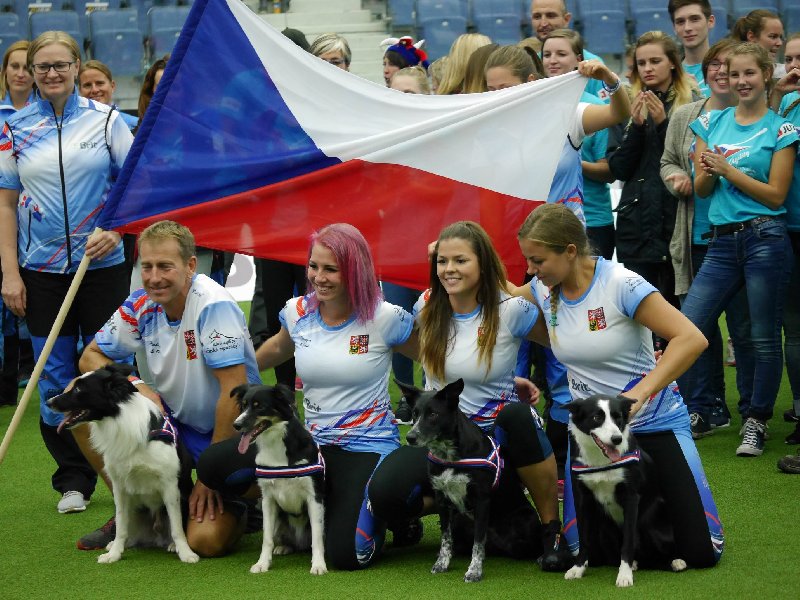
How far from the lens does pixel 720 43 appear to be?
6156 mm

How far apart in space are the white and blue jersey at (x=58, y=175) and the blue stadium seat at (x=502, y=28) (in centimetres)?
1063

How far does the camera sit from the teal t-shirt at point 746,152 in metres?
5.75

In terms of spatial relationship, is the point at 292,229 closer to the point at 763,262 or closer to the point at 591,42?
the point at 763,262

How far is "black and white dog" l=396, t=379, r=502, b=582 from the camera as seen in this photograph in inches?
162

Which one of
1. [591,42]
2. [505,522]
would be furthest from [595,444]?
[591,42]

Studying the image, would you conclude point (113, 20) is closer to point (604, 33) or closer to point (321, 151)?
point (604, 33)

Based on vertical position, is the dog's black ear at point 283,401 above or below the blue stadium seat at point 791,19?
below

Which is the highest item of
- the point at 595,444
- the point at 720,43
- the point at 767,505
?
the point at 720,43

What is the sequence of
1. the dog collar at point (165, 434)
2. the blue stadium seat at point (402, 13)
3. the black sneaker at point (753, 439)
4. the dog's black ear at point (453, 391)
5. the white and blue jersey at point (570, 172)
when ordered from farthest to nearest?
1. the blue stadium seat at point (402, 13)
2. the black sneaker at point (753, 439)
3. the white and blue jersey at point (570, 172)
4. the dog collar at point (165, 434)
5. the dog's black ear at point (453, 391)

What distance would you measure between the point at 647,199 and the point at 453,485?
289 centimetres

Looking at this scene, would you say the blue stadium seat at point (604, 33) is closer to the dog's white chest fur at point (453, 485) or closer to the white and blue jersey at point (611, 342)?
the white and blue jersey at point (611, 342)

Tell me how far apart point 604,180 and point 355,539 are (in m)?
3.11

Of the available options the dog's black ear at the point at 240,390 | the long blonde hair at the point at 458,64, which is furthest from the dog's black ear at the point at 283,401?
the long blonde hair at the point at 458,64

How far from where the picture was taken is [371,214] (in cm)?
522
